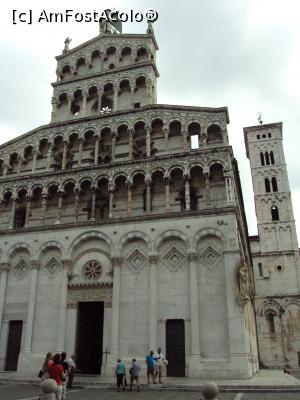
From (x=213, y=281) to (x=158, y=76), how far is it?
19876 millimetres

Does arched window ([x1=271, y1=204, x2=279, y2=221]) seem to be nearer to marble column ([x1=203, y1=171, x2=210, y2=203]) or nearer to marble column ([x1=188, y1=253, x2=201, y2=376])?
marble column ([x1=203, y1=171, x2=210, y2=203])

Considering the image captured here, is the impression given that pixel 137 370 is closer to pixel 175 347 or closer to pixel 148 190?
pixel 175 347

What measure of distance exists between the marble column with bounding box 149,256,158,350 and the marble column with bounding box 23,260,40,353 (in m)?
8.06

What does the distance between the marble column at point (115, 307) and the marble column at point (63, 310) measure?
329 cm

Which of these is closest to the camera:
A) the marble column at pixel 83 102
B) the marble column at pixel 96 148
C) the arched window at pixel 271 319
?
the marble column at pixel 96 148

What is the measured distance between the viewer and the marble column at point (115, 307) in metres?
23.0

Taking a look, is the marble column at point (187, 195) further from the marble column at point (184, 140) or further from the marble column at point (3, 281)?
the marble column at point (3, 281)

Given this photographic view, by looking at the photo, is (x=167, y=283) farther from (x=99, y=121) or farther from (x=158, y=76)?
(x=158, y=76)

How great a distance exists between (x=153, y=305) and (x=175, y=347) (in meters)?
2.67

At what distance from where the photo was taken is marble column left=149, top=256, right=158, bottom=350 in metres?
22.4

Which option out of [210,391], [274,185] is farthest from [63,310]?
[274,185]

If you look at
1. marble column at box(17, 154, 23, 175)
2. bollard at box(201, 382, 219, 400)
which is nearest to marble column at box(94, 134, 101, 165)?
marble column at box(17, 154, 23, 175)

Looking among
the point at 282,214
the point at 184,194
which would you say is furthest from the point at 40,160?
the point at 282,214

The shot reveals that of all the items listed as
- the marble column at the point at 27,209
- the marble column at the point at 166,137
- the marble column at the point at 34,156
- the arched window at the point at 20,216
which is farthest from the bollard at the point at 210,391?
the marble column at the point at 34,156
